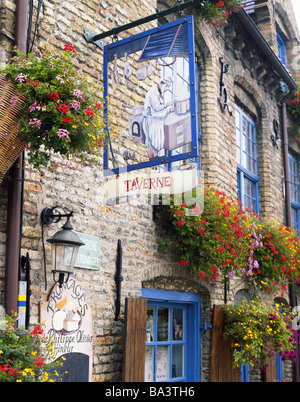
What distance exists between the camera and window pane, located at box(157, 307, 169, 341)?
6593 millimetres

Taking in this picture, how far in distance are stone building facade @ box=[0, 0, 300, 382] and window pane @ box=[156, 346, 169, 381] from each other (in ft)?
2.14

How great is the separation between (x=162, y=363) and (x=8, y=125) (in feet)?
12.9

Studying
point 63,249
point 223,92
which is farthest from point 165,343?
point 223,92

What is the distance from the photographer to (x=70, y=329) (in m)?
4.86

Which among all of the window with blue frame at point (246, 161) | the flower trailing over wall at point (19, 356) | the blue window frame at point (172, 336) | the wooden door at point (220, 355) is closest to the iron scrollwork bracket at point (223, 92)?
the window with blue frame at point (246, 161)

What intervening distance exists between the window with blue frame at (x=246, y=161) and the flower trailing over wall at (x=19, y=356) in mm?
5930

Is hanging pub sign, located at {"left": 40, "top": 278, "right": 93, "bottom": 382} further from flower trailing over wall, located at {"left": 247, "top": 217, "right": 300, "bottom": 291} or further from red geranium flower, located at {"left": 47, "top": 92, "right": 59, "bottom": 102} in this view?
flower trailing over wall, located at {"left": 247, "top": 217, "right": 300, "bottom": 291}

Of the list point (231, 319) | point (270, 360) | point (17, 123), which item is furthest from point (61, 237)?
point (270, 360)

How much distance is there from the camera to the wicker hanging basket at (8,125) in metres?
3.85

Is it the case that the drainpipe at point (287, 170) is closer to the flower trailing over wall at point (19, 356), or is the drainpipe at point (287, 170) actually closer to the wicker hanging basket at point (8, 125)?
the flower trailing over wall at point (19, 356)

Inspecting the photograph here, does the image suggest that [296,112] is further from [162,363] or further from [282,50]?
[162,363]

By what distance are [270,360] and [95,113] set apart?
5790 millimetres

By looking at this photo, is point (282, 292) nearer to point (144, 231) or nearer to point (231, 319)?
point (231, 319)

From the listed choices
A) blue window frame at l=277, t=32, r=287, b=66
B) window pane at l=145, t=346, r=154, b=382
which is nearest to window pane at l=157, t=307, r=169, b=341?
window pane at l=145, t=346, r=154, b=382
